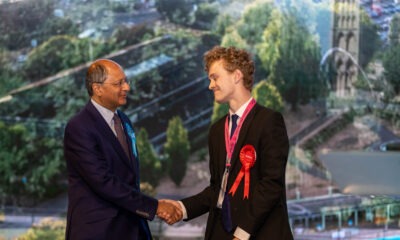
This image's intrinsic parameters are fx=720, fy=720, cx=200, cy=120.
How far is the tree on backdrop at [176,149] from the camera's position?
620 cm

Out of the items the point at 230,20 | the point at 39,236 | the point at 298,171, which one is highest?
the point at 230,20

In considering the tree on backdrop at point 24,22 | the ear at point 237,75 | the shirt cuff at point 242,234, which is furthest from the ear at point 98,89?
the tree on backdrop at point 24,22

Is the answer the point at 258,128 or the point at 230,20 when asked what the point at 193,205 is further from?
the point at 230,20

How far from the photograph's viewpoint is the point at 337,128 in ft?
20.2

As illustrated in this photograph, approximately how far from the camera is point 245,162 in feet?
8.16

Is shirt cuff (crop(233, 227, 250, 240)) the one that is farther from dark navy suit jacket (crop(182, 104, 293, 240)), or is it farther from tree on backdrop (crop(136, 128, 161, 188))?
tree on backdrop (crop(136, 128, 161, 188))

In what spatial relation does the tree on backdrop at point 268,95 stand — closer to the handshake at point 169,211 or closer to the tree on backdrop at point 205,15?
the tree on backdrop at point 205,15

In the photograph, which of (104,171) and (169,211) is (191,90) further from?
(104,171)

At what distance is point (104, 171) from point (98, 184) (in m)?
0.05

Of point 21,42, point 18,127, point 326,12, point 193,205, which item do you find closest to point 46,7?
point 21,42

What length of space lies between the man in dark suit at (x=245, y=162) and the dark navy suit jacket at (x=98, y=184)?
0.36 metres

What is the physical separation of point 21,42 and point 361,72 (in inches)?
116

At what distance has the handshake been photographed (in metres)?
2.88

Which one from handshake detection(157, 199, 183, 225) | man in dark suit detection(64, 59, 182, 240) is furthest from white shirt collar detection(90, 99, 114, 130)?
handshake detection(157, 199, 183, 225)
